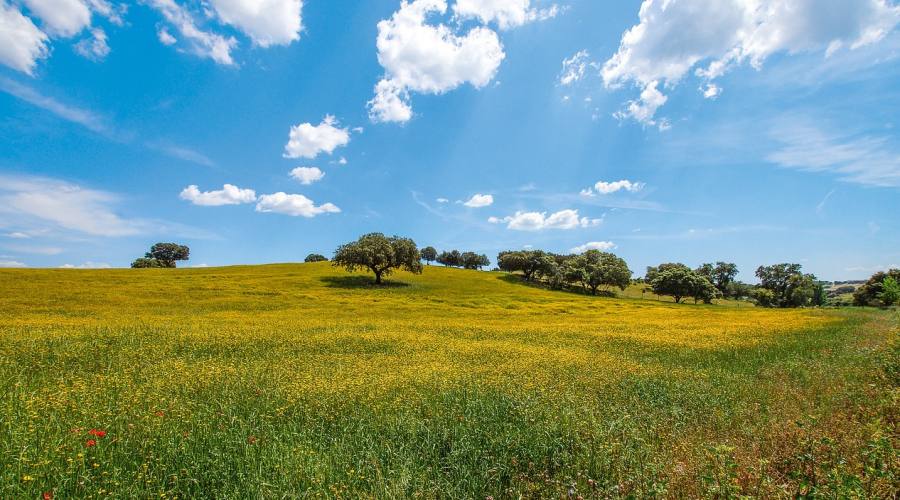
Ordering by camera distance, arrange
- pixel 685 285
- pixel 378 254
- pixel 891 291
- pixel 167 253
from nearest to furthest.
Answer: pixel 378 254 → pixel 891 291 → pixel 685 285 → pixel 167 253

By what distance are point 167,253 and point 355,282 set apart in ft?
349

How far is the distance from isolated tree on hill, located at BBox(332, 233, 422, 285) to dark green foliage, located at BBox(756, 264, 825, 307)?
112 meters

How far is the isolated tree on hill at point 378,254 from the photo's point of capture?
5994cm

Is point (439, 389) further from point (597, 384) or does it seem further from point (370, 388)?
point (597, 384)

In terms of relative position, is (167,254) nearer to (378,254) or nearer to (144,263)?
(144,263)

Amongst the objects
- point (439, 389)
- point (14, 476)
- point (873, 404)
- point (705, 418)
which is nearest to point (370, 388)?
point (439, 389)

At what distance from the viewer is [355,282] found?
200 feet

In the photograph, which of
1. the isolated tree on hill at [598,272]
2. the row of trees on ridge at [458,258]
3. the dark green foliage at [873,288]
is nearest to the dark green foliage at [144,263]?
the row of trees on ridge at [458,258]

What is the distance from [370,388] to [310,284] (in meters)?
50.6

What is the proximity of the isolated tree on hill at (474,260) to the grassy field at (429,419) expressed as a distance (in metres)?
131

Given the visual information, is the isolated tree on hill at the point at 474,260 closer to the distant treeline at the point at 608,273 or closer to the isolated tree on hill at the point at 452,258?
the isolated tree on hill at the point at 452,258

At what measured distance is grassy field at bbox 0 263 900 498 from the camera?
5.48 meters

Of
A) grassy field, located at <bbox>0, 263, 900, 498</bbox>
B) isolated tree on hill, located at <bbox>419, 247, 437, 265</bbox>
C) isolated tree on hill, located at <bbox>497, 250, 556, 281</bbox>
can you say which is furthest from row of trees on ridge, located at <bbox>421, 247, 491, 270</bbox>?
grassy field, located at <bbox>0, 263, 900, 498</bbox>

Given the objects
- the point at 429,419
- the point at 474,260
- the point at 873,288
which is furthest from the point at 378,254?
the point at 873,288
